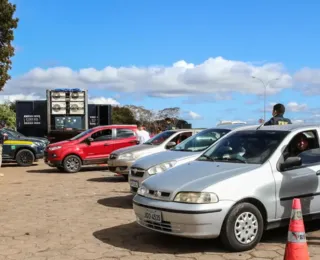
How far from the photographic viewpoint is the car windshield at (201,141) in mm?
9352

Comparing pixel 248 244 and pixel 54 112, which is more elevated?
pixel 54 112

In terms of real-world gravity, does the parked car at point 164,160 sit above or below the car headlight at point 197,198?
above

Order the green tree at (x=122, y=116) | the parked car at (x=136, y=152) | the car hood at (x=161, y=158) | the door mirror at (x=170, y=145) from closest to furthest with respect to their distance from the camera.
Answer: the car hood at (x=161, y=158)
the door mirror at (x=170, y=145)
the parked car at (x=136, y=152)
the green tree at (x=122, y=116)

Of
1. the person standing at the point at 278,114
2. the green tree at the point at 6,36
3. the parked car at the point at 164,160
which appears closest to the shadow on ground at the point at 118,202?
the parked car at the point at 164,160

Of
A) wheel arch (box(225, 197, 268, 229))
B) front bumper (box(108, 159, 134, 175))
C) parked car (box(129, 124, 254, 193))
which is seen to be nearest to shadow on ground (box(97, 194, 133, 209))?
parked car (box(129, 124, 254, 193))

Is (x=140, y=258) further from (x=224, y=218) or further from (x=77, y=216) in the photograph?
(x=77, y=216)

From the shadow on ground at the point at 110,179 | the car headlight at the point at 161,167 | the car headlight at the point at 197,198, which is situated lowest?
the shadow on ground at the point at 110,179

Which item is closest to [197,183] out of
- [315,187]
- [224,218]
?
[224,218]

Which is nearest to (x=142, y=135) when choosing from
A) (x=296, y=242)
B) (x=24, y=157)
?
(x=24, y=157)

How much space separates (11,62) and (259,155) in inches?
951

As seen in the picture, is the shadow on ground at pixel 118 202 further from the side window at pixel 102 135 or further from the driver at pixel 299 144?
the side window at pixel 102 135

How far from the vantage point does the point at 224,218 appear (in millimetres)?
5141

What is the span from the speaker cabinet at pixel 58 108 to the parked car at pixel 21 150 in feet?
17.1

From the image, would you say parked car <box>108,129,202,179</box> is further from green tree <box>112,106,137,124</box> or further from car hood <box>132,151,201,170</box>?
green tree <box>112,106,137,124</box>
